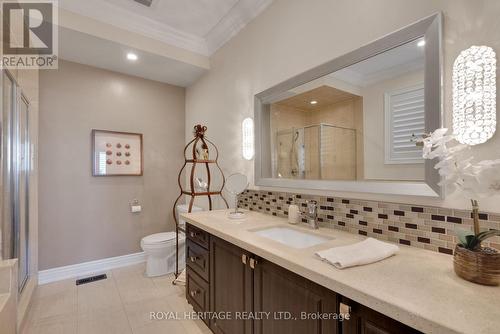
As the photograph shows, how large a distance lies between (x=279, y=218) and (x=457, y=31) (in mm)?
1543

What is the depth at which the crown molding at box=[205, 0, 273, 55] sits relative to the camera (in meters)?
2.14

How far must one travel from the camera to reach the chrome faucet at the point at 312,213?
62.1 inches

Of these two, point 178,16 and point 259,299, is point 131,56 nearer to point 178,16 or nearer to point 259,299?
point 178,16

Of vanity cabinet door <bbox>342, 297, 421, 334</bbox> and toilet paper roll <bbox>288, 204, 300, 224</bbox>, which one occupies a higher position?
toilet paper roll <bbox>288, 204, 300, 224</bbox>

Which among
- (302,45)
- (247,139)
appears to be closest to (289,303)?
(247,139)

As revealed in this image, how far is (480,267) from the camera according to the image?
0.78 m

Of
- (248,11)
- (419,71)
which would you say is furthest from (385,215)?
(248,11)

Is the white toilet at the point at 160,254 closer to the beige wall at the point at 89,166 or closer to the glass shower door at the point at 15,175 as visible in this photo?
the beige wall at the point at 89,166

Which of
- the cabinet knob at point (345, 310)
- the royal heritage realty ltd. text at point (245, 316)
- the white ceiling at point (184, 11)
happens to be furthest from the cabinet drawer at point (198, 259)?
the white ceiling at point (184, 11)

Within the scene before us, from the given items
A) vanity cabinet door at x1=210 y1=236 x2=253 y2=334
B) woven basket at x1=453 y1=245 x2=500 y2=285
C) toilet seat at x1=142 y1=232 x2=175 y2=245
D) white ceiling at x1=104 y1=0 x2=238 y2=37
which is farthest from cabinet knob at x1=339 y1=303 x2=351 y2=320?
white ceiling at x1=104 y1=0 x2=238 y2=37

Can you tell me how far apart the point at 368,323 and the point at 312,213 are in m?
0.84

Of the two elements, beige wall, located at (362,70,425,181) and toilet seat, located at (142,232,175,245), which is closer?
beige wall, located at (362,70,425,181)

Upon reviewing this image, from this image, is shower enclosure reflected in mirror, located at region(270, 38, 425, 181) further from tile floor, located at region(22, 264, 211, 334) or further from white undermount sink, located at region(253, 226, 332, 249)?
tile floor, located at region(22, 264, 211, 334)

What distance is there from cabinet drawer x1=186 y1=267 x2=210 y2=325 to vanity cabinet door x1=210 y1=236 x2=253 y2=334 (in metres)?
0.10
